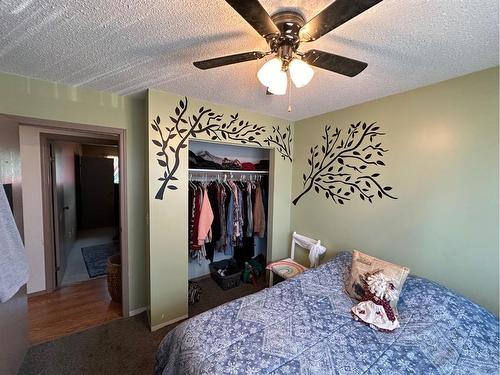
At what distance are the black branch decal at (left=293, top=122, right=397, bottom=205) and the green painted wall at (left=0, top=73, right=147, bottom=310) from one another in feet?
6.56

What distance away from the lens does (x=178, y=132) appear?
81.9 inches

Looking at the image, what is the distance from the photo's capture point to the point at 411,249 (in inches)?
71.2

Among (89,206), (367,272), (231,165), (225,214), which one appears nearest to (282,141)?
(231,165)

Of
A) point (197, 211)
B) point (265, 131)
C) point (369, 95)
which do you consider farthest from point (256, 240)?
point (369, 95)

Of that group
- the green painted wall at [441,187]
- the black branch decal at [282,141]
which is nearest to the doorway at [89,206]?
the black branch decal at [282,141]

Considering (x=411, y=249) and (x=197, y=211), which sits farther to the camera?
(x=197, y=211)

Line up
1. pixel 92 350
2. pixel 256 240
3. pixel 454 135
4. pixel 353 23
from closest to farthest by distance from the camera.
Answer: pixel 353 23 → pixel 454 135 → pixel 92 350 → pixel 256 240

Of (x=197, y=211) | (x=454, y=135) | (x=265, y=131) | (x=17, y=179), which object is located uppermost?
(x=265, y=131)

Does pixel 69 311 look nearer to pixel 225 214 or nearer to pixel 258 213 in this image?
pixel 225 214

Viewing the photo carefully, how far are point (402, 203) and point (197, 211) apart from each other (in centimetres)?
206

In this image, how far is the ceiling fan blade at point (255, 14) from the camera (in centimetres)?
70

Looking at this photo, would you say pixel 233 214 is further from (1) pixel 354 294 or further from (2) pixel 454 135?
(2) pixel 454 135

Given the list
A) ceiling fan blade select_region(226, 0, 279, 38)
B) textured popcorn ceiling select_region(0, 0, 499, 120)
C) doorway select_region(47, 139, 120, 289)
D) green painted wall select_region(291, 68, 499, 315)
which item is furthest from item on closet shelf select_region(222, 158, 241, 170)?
doorway select_region(47, 139, 120, 289)

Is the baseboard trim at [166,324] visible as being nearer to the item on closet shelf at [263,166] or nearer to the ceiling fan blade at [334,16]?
the item on closet shelf at [263,166]
